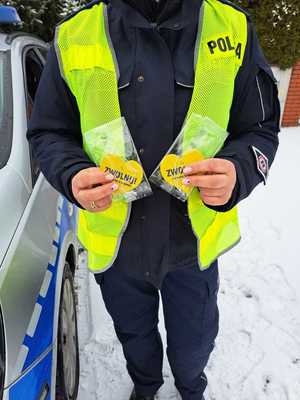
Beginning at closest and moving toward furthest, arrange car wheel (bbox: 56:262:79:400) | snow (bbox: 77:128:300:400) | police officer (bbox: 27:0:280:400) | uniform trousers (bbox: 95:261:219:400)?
police officer (bbox: 27:0:280:400)
uniform trousers (bbox: 95:261:219:400)
car wheel (bbox: 56:262:79:400)
snow (bbox: 77:128:300:400)

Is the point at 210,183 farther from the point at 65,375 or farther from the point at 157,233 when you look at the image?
the point at 65,375

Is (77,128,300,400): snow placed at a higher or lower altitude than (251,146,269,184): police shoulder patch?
lower

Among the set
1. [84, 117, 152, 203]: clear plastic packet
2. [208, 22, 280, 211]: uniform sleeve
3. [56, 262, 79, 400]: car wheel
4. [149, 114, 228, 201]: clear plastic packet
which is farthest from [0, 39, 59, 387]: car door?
[208, 22, 280, 211]: uniform sleeve

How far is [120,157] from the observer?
1.03m

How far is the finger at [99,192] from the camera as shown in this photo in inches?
39.8

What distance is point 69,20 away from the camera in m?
1.16

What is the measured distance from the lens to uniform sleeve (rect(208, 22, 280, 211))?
3.64 ft

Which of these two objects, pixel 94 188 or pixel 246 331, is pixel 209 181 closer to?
pixel 94 188

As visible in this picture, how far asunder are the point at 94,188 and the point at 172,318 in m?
0.72

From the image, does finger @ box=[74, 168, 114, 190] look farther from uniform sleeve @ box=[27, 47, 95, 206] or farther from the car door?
the car door

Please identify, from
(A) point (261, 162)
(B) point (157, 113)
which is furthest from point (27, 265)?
(A) point (261, 162)

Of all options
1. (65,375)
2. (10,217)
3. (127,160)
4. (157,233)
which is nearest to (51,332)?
(65,375)

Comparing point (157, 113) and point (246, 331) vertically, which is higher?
point (157, 113)

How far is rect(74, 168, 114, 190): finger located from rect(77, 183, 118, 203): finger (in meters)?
0.01
